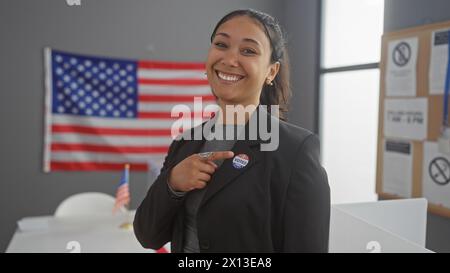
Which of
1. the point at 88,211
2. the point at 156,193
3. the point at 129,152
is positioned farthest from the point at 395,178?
the point at 88,211

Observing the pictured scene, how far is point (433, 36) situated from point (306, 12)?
34cm

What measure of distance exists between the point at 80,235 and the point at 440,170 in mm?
1353

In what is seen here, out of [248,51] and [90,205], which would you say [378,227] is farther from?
[90,205]

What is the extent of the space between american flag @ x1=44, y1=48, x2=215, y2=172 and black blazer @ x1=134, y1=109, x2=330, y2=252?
713mm

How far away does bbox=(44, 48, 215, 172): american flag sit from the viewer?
124 centimetres

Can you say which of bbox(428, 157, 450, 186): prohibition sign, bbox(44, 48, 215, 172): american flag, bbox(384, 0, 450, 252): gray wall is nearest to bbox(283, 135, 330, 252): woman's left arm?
bbox(384, 0, 450, 252): gray wall

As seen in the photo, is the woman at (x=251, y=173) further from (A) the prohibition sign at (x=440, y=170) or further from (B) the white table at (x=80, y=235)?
(B) the white table at (x=80, y=235)

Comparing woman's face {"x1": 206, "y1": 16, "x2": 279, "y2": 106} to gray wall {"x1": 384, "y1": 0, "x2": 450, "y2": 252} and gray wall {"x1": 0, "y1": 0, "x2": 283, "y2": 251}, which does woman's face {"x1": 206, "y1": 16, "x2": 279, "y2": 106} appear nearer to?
gray wall {"x1": 0, "y1": 0, "x2": 283, "y2": 251}

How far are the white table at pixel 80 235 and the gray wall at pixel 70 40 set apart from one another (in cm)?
10

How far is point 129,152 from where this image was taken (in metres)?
1.59

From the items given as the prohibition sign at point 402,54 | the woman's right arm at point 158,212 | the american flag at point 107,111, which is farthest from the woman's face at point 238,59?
the american flag at point 107,111

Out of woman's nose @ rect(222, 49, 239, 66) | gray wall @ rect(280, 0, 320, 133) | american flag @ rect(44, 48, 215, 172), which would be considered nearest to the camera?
woman's nose @ rect(222, 49, 239, 66)

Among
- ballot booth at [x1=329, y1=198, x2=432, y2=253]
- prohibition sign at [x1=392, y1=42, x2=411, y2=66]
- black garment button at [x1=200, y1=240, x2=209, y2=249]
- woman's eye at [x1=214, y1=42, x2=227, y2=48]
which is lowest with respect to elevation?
ballot booth at [x1=329, y1=198, x2=432, y2=253]
